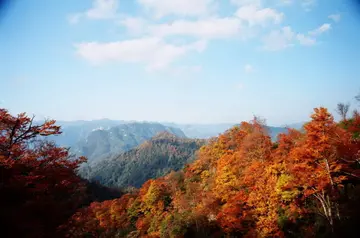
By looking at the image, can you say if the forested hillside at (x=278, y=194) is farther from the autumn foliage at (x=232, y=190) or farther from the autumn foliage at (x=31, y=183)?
the autumn foliage at (x=31, y=183)

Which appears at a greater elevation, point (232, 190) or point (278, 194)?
point (278, 194)

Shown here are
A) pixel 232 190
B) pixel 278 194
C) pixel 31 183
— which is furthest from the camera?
pixel 232 190

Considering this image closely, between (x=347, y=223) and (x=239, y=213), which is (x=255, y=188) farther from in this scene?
(x=347, y=223)

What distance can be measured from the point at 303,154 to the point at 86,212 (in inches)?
785

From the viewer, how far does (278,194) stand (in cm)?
2689

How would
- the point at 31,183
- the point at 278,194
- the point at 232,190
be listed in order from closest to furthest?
the point at 31,183 → the point at 278,194 → the point at 232,190

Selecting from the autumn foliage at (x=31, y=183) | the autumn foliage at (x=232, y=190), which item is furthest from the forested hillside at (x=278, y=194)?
the autumn foliage at (x=31, y=183)

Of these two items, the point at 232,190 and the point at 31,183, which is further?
the point at 232,190

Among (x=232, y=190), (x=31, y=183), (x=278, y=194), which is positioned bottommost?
(x=232, y=190)

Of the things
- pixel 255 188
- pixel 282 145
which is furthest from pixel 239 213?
pixel 282 145

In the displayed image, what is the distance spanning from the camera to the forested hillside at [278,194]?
21.9 meters

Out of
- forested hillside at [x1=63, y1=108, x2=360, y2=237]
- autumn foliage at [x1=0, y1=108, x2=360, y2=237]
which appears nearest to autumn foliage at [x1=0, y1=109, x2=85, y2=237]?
autumn foliage at [x1=0, y1=108, x2=360, y2=237]

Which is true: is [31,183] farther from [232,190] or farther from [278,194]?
[232,190]

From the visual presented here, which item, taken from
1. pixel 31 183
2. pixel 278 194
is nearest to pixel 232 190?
pixel 278 194
